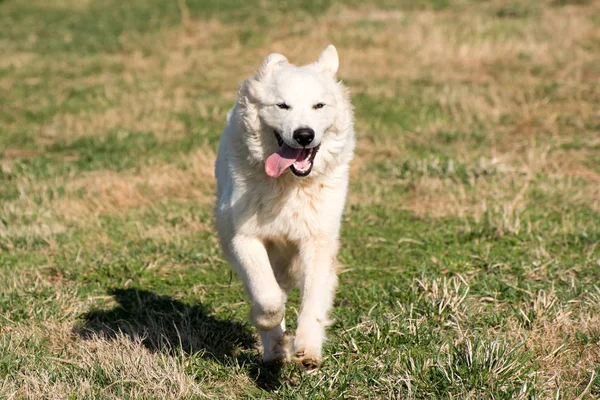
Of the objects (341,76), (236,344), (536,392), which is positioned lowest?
(341,76)

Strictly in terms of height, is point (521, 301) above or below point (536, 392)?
below

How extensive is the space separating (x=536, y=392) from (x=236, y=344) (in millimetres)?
2036

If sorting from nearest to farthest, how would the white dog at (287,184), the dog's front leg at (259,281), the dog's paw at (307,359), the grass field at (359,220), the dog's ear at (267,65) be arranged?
the dog's paw at (307,359)
the dog's front leg at (259,281)
the white dog at (287,184)
the grass field at (359,220)
the dog's ear at (267,65)

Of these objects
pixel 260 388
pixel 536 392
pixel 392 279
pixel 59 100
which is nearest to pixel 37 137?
pixel 59 100

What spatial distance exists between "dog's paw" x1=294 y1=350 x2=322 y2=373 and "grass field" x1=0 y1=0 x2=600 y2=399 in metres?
0.21

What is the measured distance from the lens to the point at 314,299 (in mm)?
4344

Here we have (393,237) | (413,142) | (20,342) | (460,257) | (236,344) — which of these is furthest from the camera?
(413,142)

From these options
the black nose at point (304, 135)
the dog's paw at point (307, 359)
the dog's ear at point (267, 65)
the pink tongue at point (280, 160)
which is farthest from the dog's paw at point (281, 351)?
the dog's ear at point (267, 65)

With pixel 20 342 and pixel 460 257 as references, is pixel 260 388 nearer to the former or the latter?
pixel 20 342

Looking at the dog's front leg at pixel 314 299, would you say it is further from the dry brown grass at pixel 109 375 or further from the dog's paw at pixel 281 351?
the dry brown grass at pixel 109 375

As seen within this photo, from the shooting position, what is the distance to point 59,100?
13344 millimetres

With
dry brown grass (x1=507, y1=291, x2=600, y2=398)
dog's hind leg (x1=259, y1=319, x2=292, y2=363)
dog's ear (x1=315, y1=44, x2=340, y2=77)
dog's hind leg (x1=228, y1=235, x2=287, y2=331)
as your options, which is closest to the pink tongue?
dog's hind leg (x1=228, y1=235, x2=287, y2=331)

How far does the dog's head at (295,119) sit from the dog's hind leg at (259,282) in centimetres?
42

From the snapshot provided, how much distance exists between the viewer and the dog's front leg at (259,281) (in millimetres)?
4184
